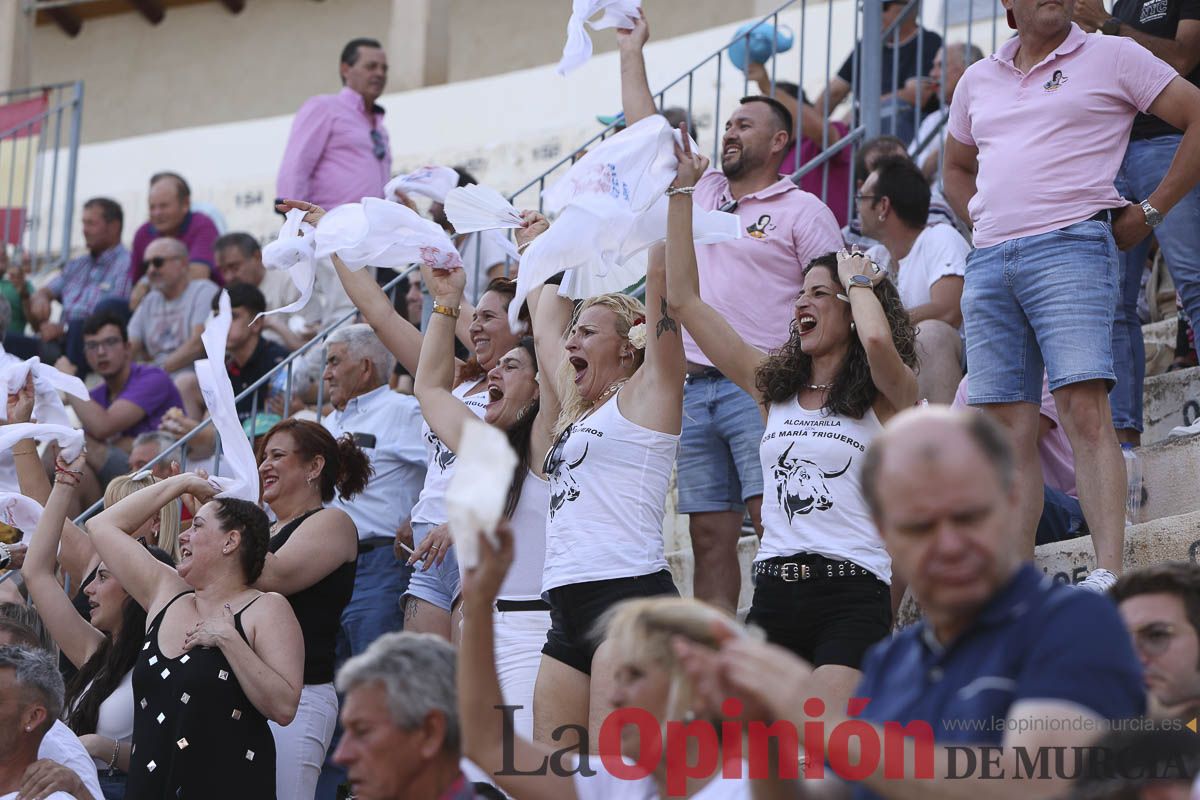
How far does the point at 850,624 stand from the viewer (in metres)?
4.08

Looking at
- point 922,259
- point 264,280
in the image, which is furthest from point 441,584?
point 264,280

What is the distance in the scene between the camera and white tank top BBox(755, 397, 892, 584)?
421 centimetres

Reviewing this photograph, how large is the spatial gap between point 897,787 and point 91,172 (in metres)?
14.2

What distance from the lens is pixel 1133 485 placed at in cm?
529

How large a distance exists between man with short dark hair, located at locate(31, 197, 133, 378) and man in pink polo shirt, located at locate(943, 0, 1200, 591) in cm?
625

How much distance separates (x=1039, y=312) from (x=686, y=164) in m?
1.11

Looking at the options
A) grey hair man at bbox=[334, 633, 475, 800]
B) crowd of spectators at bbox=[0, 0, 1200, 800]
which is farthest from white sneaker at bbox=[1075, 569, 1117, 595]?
grey hair man at bbox=[334, 633, 475, 800]

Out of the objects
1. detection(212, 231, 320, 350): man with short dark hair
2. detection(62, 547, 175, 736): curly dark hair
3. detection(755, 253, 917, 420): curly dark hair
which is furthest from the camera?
detection(212, 231, 320, 350): man with short dark hair

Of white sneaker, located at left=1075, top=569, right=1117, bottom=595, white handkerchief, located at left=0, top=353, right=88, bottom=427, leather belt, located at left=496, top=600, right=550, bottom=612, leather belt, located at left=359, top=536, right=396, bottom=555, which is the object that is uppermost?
white handkerchief, located at left=0, top=353, right=88, bottom=427

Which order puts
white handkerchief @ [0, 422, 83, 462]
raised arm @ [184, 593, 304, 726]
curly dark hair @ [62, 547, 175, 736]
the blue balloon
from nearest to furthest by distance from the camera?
raised arm @ [184, 593, 304, 726] → curly dark hair @ [62, 547, 175, 736] → white handkerchief @ [0, 422, 83, 462] → the blue balloon

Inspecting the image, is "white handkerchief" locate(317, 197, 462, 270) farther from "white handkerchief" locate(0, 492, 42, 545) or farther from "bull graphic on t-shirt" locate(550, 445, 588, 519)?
"white handkerchief" locate(0, 492, 42, 545)

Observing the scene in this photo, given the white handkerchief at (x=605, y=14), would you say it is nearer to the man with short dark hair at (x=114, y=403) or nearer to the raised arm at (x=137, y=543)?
the raised arm at (x=137, y=543)

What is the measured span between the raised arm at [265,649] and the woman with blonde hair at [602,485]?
85cm

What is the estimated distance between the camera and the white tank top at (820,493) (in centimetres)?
421
